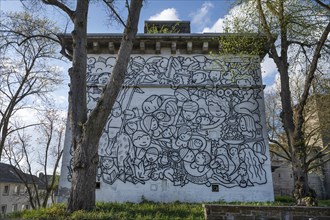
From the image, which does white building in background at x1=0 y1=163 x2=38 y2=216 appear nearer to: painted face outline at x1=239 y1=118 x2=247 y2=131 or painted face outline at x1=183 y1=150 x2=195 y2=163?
painted face outline at x1=183 y1=150 x2=195 y2=163

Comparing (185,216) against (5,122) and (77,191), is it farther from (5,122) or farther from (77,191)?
(5,122)

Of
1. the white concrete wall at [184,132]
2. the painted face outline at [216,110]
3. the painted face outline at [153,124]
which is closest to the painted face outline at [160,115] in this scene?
the white concrete wall at [184,132]

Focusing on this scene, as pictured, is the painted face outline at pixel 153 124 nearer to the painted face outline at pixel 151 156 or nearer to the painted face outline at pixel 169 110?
the painted face outline at pixel 169 110

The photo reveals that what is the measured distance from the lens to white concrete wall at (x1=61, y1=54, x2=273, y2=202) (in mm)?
9641

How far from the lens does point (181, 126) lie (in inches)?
404

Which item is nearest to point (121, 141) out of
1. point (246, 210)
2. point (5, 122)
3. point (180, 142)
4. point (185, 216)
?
point (180, 142)

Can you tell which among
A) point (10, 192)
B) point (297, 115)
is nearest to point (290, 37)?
point (297, 115)

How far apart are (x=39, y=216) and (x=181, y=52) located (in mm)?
7884

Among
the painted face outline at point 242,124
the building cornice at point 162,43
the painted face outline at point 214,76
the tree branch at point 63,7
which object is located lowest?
the painted face outline at point 242,124

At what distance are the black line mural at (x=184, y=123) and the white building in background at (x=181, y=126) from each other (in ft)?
0.12

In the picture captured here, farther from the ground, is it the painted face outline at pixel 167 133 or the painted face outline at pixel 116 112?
the painted face outline at pixel 116 112

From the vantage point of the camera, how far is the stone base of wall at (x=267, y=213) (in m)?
5.76

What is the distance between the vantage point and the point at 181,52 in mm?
11250

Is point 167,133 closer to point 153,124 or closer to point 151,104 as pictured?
point 153,124
